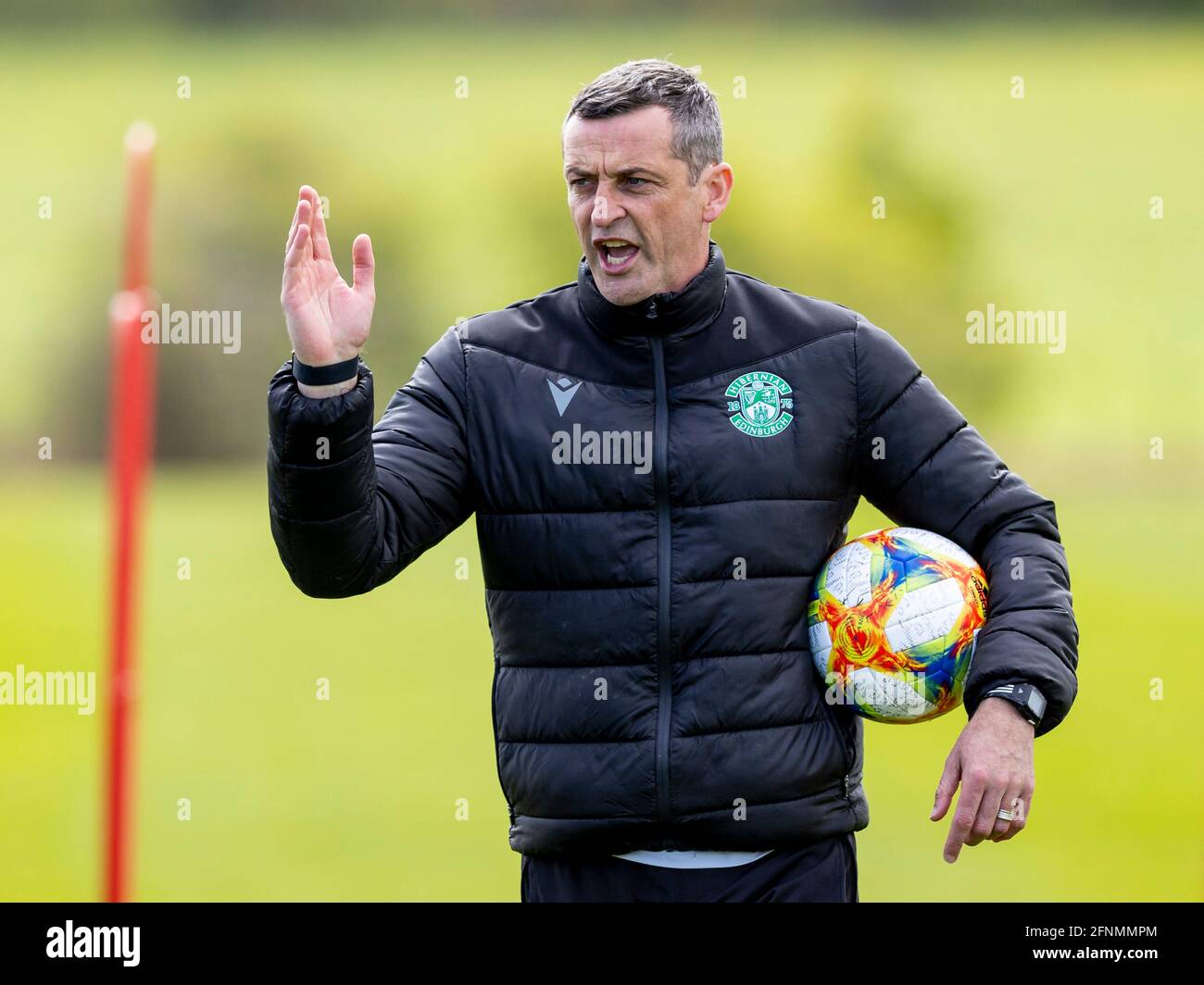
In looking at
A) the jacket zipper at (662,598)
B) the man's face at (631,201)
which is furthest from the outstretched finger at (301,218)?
the jacket zipper at (662,598)

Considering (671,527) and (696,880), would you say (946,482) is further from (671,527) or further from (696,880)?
(696,880)

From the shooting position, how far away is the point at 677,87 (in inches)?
134

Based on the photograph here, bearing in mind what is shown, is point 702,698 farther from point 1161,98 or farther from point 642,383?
point 1161,98

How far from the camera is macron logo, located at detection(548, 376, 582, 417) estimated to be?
3342mm

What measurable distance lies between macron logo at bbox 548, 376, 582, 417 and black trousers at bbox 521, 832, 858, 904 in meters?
0.89

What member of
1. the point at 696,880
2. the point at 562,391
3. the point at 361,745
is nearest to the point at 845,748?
the point at 696,880

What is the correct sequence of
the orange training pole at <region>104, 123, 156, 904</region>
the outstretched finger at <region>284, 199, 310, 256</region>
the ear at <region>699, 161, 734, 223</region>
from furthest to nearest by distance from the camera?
1. the orange training pole at <region>104, 123, 156, 904</region>
2. the ear at <region>699, 161, 734, 223</region>
3. the outstretched finger at <region>284, 199, 310, 256</region>

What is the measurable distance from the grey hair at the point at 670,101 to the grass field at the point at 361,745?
781 centimetres

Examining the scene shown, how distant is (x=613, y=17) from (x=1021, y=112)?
40.6 feet

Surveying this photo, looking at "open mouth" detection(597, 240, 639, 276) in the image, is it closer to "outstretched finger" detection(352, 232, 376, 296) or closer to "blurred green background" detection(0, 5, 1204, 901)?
"outstretched finger" detection(352, 232, 376, 296)

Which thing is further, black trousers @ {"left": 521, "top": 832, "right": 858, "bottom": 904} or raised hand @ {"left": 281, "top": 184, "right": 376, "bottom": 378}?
black trousers @ {"left": 521, "top": 832, "right": 858, "bottom": 904}

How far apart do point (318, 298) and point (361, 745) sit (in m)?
15.9

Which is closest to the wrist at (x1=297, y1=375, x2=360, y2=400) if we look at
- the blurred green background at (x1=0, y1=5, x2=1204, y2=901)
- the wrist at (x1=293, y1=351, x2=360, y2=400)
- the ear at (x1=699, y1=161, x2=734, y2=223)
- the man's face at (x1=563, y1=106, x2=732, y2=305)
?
the wrist at (x1=293, y1=351, x2=360, y2=400)

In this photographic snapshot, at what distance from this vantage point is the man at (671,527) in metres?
3.17
